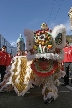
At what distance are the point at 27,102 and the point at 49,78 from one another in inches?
32.4

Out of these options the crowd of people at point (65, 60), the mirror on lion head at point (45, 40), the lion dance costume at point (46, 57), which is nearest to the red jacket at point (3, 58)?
the crowd of people at point (65, 60)

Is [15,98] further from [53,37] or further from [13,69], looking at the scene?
[53,37]

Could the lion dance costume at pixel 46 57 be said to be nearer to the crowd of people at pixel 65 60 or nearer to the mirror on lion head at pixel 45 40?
the mirror on lion head at pixel 45 40

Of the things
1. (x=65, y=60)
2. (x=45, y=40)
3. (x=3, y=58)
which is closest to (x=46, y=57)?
(x=45, y=40)

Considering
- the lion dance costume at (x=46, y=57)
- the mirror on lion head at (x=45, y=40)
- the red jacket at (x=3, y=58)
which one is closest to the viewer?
the lion dance costume at (x=46, y=57)

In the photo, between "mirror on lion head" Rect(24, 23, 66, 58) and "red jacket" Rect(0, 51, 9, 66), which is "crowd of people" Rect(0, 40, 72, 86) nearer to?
"red jacket" Rect(0, 51, 9, 66)

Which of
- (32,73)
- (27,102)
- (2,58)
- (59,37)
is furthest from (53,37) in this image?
(2,58)

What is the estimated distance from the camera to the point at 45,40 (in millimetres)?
6250

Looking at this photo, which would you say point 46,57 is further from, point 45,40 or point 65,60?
point 65,60

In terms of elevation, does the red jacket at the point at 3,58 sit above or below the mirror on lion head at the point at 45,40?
below

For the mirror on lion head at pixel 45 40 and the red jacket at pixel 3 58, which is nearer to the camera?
the mirror on lion head at pixel 45 40

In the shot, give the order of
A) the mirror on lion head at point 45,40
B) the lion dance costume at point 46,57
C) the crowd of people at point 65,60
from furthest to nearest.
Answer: the crowd of people at point 65,60
the mirror on lion head at point 45,40
the lion dance costume at point 46,57

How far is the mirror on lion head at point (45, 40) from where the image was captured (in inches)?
240

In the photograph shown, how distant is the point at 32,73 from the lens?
6.62 m
